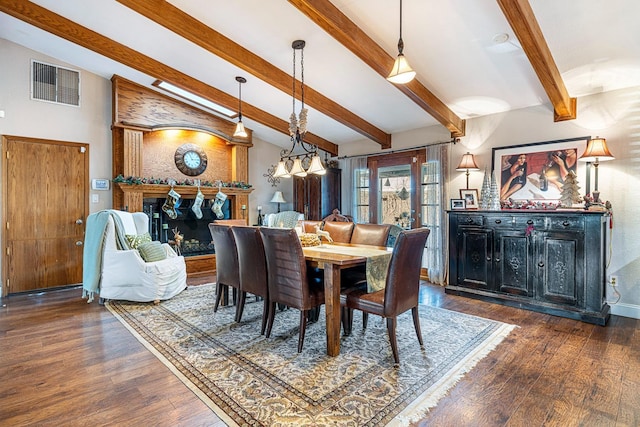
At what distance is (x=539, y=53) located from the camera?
285 centimetres

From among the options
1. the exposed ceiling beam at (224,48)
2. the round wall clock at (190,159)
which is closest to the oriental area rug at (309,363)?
the exposed ceiling beam at (224,48)

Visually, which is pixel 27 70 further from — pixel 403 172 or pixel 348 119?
pixel 403 172

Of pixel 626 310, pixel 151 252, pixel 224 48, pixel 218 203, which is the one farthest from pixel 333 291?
pixel 218 203

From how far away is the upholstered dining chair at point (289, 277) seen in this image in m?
2.59

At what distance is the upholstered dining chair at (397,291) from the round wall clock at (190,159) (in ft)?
14.1

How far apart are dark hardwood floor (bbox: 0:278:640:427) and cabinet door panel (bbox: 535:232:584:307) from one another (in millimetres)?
286

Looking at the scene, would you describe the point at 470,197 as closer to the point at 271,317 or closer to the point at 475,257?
the point at 475,257

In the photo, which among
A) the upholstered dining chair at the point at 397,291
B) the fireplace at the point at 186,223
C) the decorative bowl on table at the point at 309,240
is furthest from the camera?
the fireplace at the point at 186,223

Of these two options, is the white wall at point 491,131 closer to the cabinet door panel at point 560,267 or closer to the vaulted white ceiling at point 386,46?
the vaulted white ceiling at point 386,46

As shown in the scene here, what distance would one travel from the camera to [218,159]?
638 centimetres

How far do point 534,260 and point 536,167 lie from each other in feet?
3.91

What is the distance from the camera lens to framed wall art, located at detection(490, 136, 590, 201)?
12.6 feet

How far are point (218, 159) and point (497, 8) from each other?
5085mm

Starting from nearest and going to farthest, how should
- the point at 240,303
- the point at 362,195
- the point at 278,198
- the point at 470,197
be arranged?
1. the point at 240,303
2. the point at 470,197
3. the point at 362,195
4. the point at 278,198
